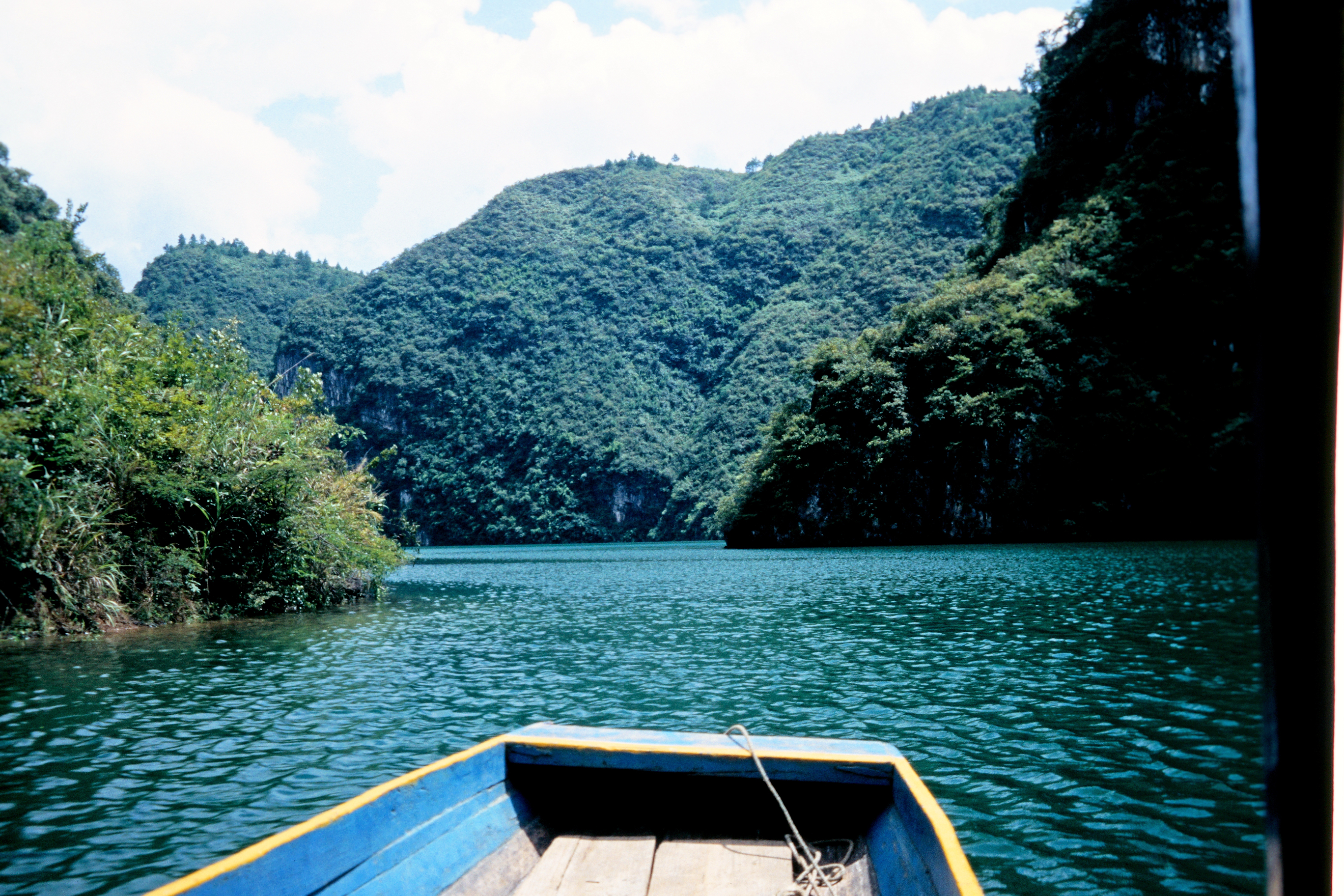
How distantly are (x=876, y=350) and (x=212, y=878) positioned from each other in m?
57.2

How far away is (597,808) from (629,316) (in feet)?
409

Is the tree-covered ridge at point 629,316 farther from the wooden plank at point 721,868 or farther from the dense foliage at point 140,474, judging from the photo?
the wooden plank at point 721,868

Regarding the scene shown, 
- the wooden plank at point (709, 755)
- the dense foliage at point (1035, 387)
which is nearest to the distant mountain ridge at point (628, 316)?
the dense foliage at point (1035, 387)

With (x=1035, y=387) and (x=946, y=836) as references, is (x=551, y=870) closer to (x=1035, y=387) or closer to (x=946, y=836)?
(x=946, y=836)

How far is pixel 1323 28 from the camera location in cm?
71

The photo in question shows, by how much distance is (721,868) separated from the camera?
12.9 ft

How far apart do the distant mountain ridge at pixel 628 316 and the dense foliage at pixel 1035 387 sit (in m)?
33.3

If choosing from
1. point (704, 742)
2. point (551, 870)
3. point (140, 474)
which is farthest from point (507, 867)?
point (140, 474)

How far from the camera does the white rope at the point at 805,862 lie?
145 inches

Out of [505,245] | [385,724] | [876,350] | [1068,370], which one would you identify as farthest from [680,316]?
[385,724]

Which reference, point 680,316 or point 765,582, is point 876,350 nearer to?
point 765,582

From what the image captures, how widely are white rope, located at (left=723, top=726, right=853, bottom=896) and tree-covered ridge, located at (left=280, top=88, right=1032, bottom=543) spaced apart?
280ft

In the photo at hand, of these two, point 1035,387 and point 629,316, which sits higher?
point 629,316

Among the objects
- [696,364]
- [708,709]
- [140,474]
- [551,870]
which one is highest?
[696,364]
